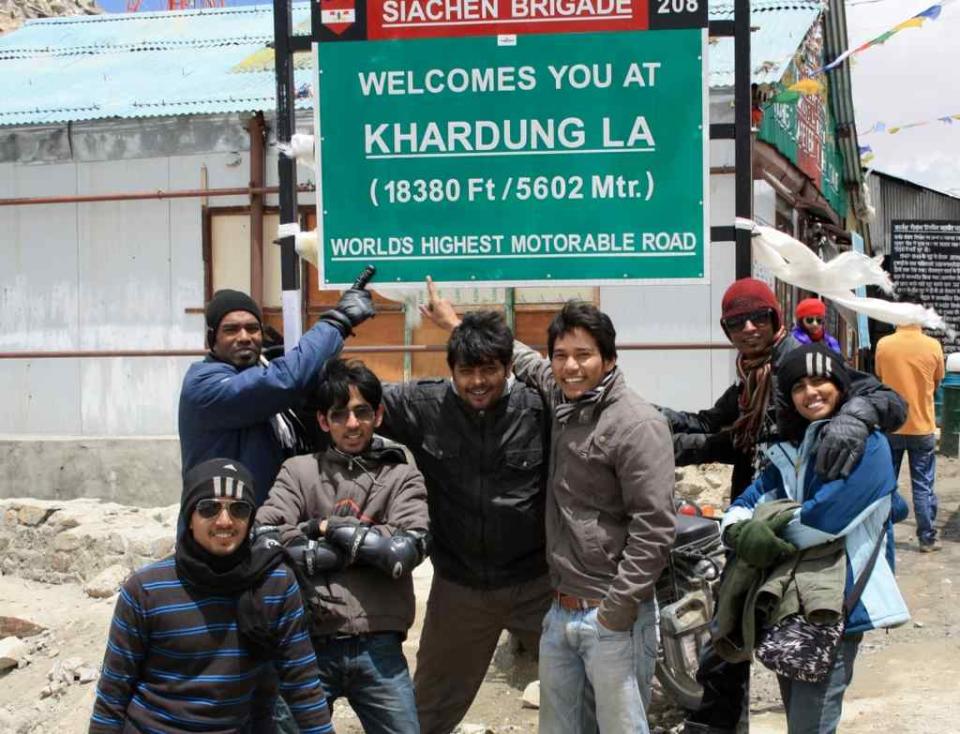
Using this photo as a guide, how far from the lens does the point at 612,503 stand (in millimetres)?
3555

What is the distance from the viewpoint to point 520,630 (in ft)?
12.9

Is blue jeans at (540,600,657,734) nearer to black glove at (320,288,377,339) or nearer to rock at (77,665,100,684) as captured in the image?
black glove at (320,288,377,339)

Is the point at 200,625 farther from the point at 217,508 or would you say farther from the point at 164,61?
the point at 164,61

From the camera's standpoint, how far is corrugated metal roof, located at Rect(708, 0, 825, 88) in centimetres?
916

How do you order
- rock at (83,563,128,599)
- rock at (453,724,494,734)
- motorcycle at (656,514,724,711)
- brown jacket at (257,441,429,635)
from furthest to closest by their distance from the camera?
rock at (83,563,128,599)
rock at (453,724,494,734)
motorcycle at (656,514,724,711)
brown jacket at (257,441,429,635)

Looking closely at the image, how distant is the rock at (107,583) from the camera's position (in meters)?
8.57

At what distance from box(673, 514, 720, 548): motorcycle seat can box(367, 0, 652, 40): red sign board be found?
6.14 feet

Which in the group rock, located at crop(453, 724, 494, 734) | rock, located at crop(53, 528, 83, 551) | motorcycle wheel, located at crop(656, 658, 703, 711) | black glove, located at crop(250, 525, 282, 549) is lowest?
rock, located at crop(453, 724, 494, 734)

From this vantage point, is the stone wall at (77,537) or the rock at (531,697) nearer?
the rock at (531,697)

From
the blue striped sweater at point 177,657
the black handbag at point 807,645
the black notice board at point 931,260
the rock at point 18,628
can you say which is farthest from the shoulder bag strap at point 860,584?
the black notice board at point 931,260

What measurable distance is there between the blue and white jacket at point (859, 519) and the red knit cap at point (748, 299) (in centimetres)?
56

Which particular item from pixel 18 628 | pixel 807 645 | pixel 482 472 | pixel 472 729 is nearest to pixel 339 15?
pixel 482 472

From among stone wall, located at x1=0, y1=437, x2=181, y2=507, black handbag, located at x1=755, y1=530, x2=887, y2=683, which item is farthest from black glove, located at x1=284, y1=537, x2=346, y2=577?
stone wall, located at x1=0, y1=437, x2=181, y2=507

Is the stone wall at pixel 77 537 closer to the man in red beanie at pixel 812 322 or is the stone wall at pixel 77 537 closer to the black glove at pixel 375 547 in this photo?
the man in red beanie at pixel 812 322
